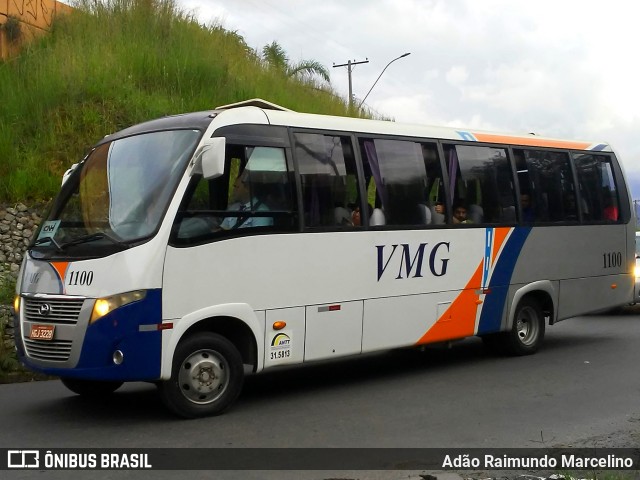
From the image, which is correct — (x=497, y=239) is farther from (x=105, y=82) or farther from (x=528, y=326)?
(x=105, y=82)

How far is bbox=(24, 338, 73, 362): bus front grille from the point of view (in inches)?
293

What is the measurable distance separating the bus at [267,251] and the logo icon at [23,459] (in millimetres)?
857

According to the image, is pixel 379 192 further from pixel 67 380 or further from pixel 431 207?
pixel 67 380

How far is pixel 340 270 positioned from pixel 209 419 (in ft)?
7.25

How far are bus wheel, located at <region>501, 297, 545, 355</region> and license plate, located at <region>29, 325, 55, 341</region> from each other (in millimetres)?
6371

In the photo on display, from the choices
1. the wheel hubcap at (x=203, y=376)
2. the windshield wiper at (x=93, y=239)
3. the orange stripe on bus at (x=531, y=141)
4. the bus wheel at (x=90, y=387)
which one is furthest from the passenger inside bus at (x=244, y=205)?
the orange stripe on bus at (x=531, y=141)

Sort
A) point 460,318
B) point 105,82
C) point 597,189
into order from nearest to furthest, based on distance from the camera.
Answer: point 460,318 < point 597,189 < point 105,82

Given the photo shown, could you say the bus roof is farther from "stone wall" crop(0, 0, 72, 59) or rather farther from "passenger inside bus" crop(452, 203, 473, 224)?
"stone wall" crop(0, 0, 72, 59)

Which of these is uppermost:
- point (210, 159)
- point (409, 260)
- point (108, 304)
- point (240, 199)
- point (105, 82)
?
point (105, 82)

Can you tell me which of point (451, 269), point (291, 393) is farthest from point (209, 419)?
point (451, 269)

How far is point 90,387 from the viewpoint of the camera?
8984 mm

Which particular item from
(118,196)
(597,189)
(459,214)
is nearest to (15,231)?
(118,196)

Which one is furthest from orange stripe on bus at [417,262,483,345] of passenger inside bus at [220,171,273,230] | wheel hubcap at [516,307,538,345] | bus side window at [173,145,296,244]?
passenger inside bus at [220,171,273,230]

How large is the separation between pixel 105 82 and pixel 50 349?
40.4ft
